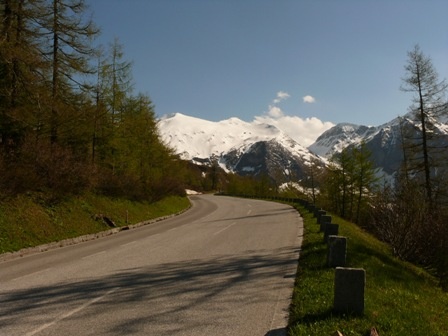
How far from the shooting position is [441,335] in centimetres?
541

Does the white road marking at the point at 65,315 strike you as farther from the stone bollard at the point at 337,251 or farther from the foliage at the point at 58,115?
the foliage at the point at 58,115

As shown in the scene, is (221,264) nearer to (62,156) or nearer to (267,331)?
(267,331)

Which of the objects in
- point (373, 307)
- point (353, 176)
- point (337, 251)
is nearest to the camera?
point (373, 307)

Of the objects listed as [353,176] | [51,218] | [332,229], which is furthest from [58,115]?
[353,176]

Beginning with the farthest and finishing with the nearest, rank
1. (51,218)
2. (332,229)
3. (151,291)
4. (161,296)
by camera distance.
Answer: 1. (51,218)
2. (332,229)
3. (151,291)
4. (161,296)

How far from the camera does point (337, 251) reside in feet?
29.1

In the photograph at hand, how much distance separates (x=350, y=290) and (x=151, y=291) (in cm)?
385

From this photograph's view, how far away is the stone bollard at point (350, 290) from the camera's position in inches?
225

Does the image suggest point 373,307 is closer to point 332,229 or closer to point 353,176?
point 332,229

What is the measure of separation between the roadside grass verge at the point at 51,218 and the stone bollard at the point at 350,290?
37.7ft

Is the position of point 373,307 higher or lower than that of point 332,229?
lower

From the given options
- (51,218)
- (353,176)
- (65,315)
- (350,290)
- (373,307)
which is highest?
(353,176)

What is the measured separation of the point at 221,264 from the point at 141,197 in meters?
20.7

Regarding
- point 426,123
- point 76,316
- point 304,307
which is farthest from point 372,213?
point 76,316
